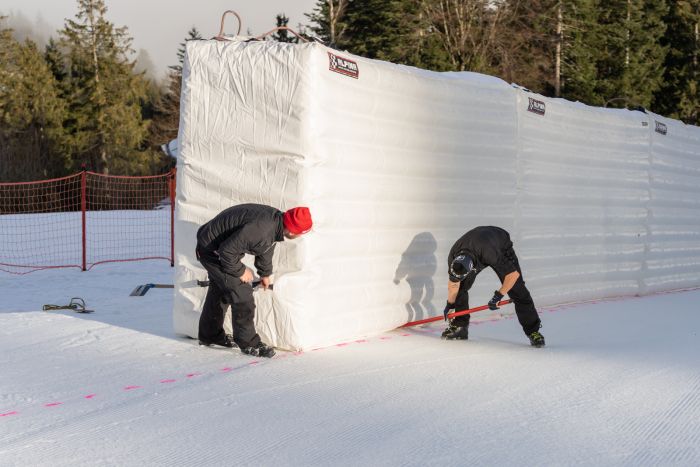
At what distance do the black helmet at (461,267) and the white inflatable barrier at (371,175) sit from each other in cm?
86

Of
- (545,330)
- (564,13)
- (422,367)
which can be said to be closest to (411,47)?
(564,13)

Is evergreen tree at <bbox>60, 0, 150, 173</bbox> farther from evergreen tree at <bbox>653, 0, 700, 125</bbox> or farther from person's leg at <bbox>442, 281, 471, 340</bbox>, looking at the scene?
person's leg at <bbox>442, 281, 471, 340</bbox>

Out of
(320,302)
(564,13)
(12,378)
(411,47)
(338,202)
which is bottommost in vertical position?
(12,378)

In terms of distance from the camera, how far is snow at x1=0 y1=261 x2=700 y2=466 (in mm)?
4355

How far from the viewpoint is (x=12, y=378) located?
6070 mm

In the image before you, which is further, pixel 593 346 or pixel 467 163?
pixel 467 163

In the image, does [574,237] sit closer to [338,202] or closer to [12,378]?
[338,202]

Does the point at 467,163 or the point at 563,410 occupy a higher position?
the point at 467,163

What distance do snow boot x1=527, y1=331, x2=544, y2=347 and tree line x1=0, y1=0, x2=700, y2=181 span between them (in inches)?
1165

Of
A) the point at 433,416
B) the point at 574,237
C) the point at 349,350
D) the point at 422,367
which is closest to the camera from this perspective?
the point at 433,416

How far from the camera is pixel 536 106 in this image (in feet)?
33.2

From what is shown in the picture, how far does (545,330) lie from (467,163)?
2044mm

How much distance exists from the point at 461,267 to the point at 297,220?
168 centimetres

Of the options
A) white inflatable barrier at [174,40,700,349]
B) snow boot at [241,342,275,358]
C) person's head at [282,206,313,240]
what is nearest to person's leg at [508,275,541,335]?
white inflatable barrier at [174,40,700,349]
